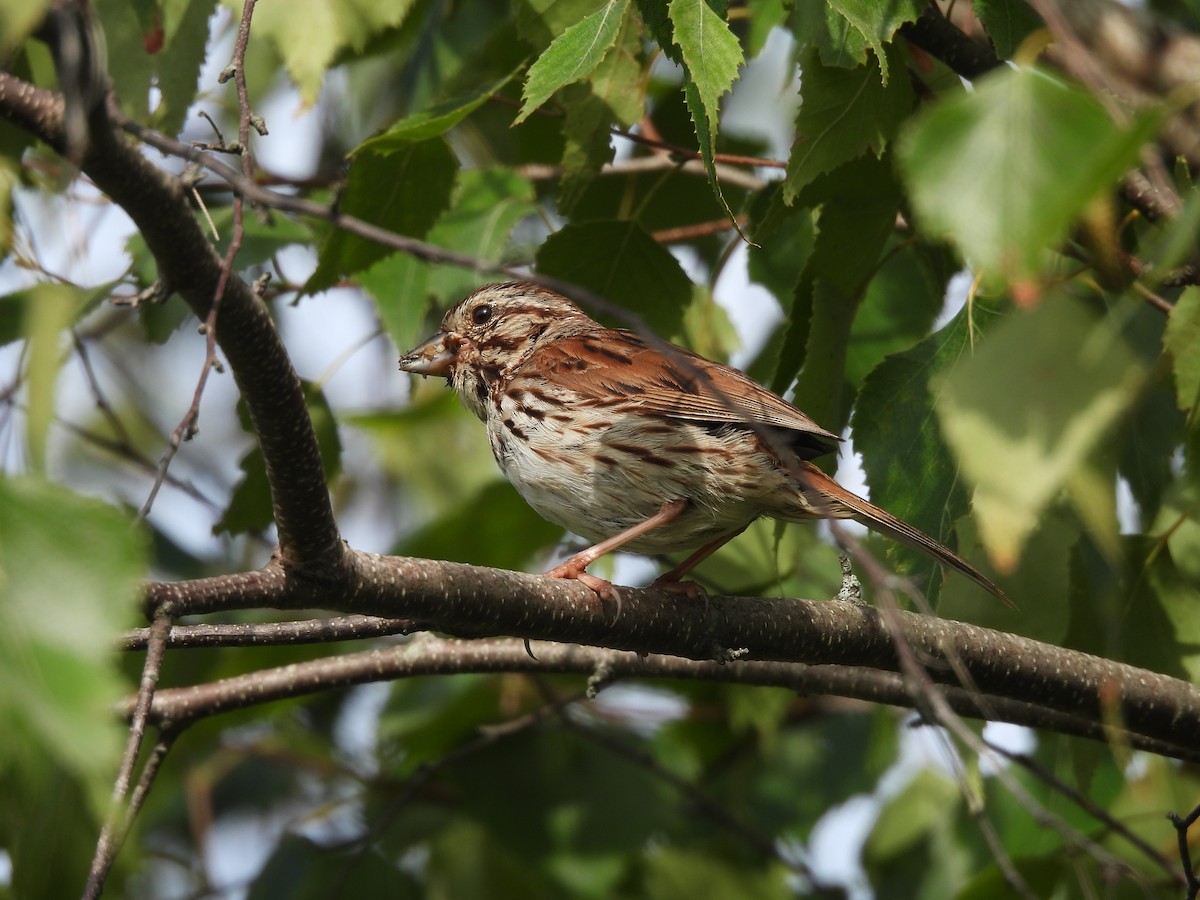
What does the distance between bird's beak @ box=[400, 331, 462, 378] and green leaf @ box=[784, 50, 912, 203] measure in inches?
71.6

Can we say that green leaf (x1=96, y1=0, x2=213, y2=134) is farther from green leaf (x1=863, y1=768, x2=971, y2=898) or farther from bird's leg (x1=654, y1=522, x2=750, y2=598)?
green leaf (x1=863, y1=768, x2=971, y2=898)

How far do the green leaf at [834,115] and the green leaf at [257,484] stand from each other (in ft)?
5.89

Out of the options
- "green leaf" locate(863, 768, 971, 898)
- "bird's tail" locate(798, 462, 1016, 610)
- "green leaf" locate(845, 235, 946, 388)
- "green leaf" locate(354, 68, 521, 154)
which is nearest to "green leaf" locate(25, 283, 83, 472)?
"green leaf" locate(354, 68, 521, 154)

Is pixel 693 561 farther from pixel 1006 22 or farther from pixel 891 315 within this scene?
pixel 1006 22

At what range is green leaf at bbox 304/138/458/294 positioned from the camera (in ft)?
12.5

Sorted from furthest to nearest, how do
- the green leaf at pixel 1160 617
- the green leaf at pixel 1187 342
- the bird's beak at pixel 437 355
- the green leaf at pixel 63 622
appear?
1. the bird's beak at pixel 437 355
2. the green leaf at pixel 1160 617
3. the green leaf at pixel 1187 342
4. the green leaf at pixel 63 622

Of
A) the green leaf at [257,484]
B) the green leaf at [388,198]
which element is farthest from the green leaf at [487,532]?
the green leaf at [388,198]

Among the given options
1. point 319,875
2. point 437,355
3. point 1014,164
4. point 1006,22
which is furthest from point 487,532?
point 1014,164

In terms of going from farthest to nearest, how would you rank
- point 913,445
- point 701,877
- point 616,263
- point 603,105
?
point 701,877 → point 616,263 → point 603,105 → point 913,445

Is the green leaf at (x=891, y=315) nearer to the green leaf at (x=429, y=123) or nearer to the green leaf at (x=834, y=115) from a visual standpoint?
the green leaf at (x=834, y=115)

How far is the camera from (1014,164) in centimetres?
153

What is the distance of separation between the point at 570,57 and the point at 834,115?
0.73 metres

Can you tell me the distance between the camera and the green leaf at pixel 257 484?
425 centimetres

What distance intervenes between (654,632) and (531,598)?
412mm
